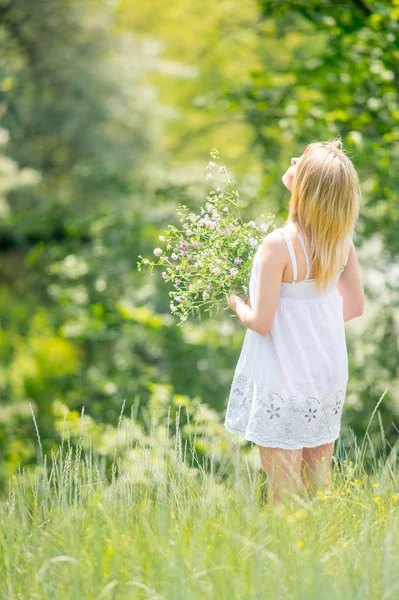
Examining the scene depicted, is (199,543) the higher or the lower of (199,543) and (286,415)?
the lower

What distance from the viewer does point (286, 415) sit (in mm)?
2719

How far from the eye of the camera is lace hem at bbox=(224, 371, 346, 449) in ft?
8.91

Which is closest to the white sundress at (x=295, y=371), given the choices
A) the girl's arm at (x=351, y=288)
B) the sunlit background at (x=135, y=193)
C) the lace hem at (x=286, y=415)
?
the lace hem at (x=286, y=415)

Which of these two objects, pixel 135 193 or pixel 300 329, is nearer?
pixel 300 329

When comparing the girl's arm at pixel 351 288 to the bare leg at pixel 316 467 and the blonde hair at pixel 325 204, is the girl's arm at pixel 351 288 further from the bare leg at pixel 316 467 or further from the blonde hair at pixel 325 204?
the bare leg at pixel 316 467

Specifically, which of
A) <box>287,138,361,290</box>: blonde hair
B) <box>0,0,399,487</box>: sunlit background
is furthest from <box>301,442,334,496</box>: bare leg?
<box>287,138,361,290</box>: blonde hair

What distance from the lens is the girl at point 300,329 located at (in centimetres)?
262

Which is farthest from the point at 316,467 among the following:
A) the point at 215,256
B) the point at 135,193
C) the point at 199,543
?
the point at 135,193

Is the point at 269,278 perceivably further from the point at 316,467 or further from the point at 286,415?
the point at 316,467

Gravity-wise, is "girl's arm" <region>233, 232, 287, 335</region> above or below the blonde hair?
below

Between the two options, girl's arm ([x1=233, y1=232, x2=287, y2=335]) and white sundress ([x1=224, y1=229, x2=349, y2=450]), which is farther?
white sundress ([x1=224, y1=229, x2=349, y2=450])

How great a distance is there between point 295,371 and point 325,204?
0.60 m

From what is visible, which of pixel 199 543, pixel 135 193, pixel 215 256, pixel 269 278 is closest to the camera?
pixel 199 543

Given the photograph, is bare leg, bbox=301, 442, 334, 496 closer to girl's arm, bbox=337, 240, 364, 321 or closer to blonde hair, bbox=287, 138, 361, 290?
girl's arm, bbox=337, 240, 364, 321
